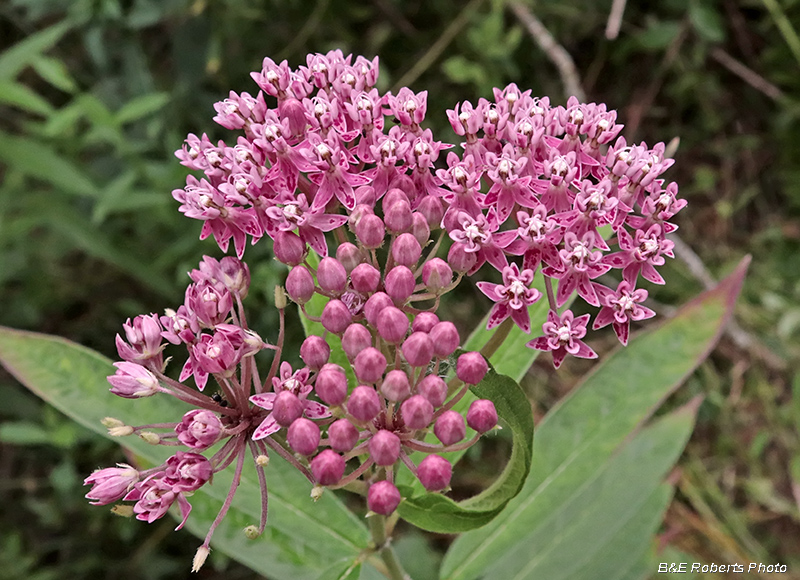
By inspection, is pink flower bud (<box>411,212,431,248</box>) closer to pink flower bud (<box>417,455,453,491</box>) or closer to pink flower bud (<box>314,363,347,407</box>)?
pink flower bud (<box>314,363,347,407</box>)

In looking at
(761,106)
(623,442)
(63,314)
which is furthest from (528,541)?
(761,106)

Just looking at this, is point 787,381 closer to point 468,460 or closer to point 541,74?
point 468,460

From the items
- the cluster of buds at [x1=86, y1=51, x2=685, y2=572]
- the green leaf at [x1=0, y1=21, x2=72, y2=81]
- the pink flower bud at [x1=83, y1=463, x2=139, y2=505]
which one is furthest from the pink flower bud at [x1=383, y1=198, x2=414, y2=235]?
the green leaf at [x1=0, y1=21, x2=72, y2=81]

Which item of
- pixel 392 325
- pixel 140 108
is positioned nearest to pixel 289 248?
pixel 392 325

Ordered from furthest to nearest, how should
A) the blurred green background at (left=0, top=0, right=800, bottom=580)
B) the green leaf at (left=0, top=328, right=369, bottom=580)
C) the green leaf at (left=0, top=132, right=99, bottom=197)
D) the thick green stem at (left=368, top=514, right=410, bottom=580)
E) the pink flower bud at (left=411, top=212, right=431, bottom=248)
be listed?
the blurred green background at (left=0, top=0, right=800, bottom=580)
the green leaf at (left=0, top=132, right=99, bottom=197)
the green leaf at (left=0, top=328, right=369, bottom=580)
the thick green stem at (left=368, top=514, right=410, bottom=580)
the pink flower bud at (left=411, top=212, right=431, bottom=248)

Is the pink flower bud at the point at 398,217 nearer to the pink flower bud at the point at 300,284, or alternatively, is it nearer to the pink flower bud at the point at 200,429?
the pink flower bud at the point at 300,284
